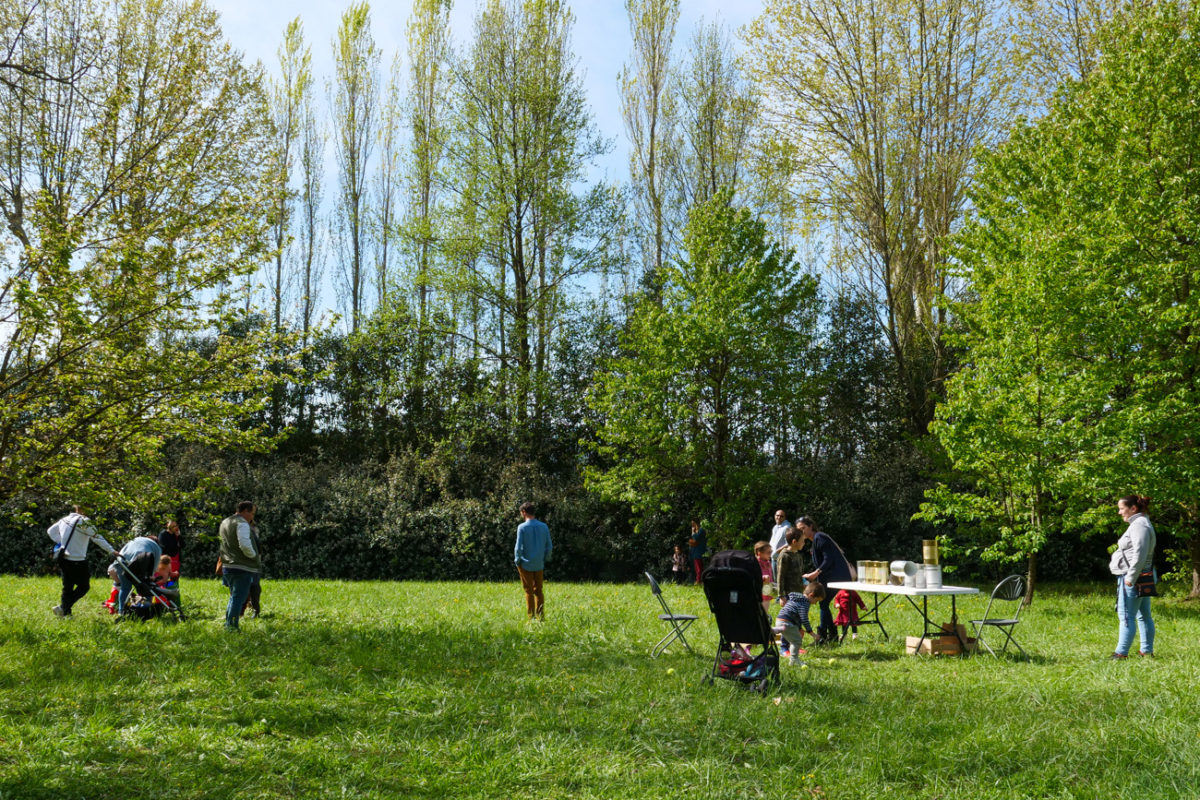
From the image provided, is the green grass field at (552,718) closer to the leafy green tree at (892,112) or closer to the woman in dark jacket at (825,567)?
the woman in dark jacket at (825,567)

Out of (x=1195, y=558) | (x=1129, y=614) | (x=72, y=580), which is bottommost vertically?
(x=72, y=580)

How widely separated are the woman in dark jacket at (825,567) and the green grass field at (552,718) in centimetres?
45

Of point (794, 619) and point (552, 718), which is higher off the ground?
point (794, 619)

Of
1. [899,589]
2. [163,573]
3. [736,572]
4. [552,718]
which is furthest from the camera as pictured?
[163,573]

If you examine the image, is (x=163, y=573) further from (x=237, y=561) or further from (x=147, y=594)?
(x=237, y=561)

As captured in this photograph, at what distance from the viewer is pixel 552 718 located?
240 inches

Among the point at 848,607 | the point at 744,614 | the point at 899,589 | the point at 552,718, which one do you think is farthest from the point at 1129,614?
the point at 552,718

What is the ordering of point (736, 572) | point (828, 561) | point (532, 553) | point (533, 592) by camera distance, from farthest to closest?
point (533, 592)
point (532, 553)
point (828, 561)
point (736, 572)

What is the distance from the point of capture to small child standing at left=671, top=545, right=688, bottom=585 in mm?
19438

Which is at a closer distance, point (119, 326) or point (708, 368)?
point (119, 326)

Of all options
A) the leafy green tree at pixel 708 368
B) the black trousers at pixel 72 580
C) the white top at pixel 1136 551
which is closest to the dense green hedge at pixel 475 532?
the leafy green tree at pixel 708 368

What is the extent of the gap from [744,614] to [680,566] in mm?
12617

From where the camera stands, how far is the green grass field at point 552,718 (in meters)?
4.72

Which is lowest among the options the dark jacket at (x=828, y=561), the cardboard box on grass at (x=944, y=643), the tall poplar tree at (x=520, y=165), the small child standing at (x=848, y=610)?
the cardboard box on grass at (x=944, y=643)
